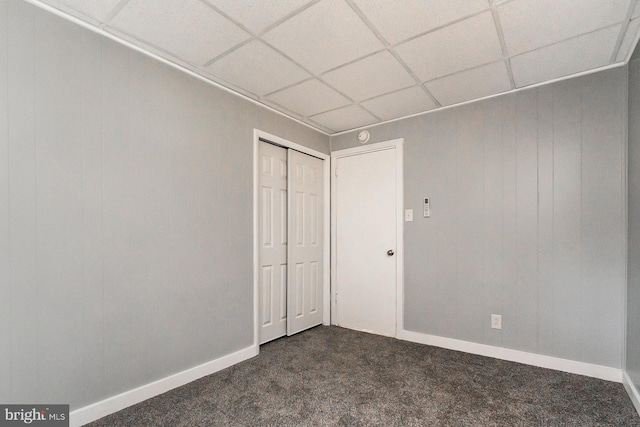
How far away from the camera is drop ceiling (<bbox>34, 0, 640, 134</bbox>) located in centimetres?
182

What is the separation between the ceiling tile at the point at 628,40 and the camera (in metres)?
1.98

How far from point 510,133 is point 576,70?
63cm

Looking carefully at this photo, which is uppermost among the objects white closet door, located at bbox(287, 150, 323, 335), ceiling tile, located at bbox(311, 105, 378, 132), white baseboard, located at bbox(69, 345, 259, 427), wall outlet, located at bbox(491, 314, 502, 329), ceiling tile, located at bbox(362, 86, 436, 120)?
ceiling tile, located at bbox(362, 86, 436, 120)

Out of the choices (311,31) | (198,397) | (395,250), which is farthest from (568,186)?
(198,397)

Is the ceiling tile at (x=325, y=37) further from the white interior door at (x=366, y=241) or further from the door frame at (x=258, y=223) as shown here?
the white interior door at (x=366, y=241)

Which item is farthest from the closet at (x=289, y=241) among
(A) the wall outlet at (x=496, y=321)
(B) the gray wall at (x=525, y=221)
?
(A) the wall outlet at (x=496, y=321)

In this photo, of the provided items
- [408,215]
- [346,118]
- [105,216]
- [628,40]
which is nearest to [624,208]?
[628,40]

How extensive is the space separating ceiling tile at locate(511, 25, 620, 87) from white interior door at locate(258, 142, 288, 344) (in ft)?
7.59

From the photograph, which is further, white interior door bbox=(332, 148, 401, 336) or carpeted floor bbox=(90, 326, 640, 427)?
white interior door bbox=(332, 148, 401, 336)

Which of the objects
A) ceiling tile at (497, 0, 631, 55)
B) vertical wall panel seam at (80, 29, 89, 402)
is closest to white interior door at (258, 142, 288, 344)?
vertical wall panel seam at (80, 29, 89, 402)

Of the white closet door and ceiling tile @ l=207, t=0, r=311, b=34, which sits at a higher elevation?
ceiling tile @ l=207, t=0, r=311, b=34

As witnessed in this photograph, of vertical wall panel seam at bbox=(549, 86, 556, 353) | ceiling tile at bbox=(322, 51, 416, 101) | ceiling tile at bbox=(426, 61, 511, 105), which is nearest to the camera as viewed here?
ceiling tile at bbox=(322, 51, 416, 101)

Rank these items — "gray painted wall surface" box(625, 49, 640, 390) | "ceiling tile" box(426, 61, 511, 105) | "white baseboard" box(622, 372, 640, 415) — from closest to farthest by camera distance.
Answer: "white baseboard" box(622, 372, 640, 415)
"gray painted wall surface" box(625, 49, 640, 390)
"ceiling tile" box(426, 61, 511, 105)

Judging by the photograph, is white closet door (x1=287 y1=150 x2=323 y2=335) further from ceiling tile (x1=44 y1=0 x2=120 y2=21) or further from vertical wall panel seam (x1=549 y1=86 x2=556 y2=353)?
vertical wall panel seam (x1=549 y1=86 x2=556 y2=353)
